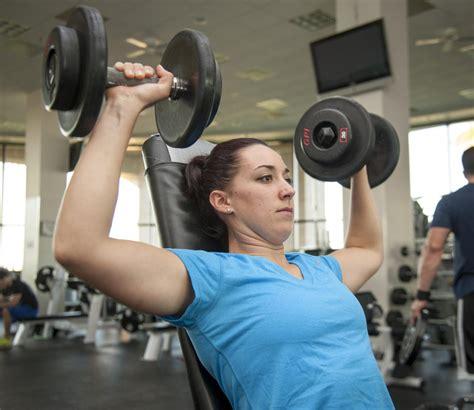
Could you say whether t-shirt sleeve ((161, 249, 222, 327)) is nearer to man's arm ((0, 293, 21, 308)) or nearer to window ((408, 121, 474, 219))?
man's arm ((0, 293, 21, 308))

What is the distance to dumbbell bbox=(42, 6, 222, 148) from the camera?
0.80 meters

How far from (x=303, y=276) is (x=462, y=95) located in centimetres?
712

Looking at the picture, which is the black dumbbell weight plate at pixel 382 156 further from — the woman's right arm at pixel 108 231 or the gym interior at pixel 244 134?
the woman's right arm at pixel 108 231

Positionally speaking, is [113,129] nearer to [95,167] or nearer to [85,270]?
[95,167]

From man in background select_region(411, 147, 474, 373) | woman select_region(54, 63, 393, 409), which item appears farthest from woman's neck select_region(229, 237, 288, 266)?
man in background select_region(411, 147, 474, 373)

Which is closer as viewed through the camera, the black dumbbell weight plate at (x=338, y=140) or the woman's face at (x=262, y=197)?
the woman's face at (x=262, y=197)

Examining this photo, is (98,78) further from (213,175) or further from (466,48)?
(466,48)

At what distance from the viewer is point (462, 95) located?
24.1 ft

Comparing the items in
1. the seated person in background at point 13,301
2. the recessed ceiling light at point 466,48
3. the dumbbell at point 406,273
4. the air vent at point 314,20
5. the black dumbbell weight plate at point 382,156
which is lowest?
the seated person in background at point 13,301

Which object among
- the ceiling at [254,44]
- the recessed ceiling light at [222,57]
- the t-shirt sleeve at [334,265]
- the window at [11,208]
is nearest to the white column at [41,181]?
the ceiling at [254,44]

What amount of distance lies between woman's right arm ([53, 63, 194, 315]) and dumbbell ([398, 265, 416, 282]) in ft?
10.5

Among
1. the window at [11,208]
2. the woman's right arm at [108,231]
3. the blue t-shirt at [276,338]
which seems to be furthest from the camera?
the window at [11,208]

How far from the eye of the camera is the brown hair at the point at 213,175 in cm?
108

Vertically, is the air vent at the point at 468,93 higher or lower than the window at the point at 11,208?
higher
